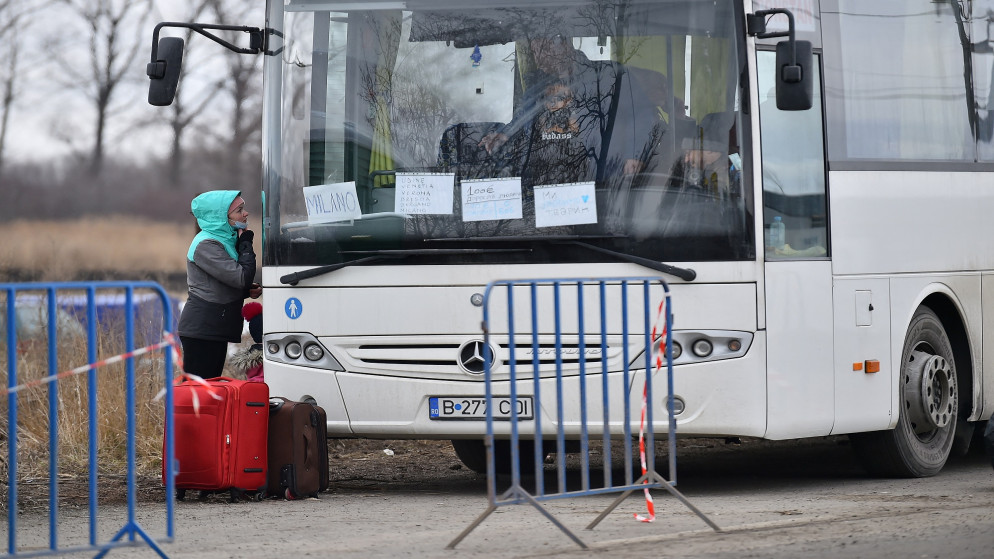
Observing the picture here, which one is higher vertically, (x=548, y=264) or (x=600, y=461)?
(x=548, y=264)

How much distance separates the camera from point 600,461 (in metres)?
10.9

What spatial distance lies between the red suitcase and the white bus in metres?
0.34

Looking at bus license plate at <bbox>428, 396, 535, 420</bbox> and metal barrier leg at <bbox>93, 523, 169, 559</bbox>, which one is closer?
metal barrier leg at <bbox>93, 523, 169, 559</bbox>

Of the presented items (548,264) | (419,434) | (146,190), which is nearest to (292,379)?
(419,434)

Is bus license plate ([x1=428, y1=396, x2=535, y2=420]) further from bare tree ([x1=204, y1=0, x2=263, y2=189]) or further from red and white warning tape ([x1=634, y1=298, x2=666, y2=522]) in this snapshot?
bare tree ([x1=204, y1=0, x2=263, y2=189])

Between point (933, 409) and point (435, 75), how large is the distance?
11.9ft

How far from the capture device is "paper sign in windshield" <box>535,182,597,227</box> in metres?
8.02

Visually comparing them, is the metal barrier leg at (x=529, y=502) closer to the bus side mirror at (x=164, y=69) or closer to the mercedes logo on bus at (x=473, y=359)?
the mercedes logo on bus at (x=473, y=359)

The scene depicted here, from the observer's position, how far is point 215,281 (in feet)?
31.0

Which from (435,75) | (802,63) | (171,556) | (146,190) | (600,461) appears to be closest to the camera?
(171,556)

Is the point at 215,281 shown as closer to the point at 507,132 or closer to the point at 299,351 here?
the point at 299,351

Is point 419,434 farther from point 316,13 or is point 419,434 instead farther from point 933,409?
point 933,409

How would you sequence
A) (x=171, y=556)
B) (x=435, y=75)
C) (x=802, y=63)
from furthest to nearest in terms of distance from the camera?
(x=435, y=75) < (x=802, y=63) < (x=171, y=556)

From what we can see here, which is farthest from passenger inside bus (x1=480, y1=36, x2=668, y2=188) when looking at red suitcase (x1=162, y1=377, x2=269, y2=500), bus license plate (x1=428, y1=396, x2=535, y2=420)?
red suitcase (x1=162, y1=377, x2=269, y2=500)
